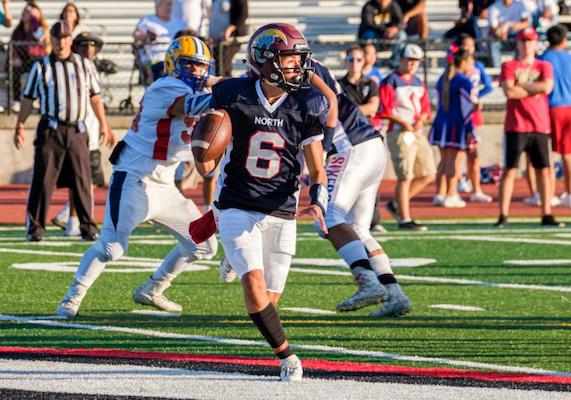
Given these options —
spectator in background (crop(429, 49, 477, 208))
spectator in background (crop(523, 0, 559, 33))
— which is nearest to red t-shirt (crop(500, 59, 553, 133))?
spectator in background (crop(429, 49, 477, 208))

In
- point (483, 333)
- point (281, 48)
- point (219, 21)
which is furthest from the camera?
point (219, 21)

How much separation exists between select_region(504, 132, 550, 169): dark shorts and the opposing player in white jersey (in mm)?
6109

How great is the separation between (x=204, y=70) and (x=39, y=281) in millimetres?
2581

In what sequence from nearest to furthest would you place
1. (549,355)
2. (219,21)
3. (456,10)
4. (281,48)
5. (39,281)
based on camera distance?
(281,48) < (549,355) < (39,281) < (219,21) < (456,10)

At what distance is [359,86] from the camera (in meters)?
13.9

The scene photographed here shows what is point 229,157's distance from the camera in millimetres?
7270

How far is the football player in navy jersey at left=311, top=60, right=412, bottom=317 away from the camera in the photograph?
925 centimetres

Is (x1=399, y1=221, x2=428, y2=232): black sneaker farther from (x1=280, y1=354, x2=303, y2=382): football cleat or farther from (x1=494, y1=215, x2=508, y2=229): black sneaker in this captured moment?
(x1=280, y1=354, x2=303, y2=382): football cleat

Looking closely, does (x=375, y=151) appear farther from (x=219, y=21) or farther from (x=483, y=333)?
(x=219, y=21)

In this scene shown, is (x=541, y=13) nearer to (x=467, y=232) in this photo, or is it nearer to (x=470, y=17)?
(x=470, y=17)

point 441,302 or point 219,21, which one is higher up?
point 219,21

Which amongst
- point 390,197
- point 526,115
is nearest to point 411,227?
Result: point 526,115

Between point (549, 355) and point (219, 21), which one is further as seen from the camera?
point (219, 21)

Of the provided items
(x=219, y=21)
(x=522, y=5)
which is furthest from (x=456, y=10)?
(x=219, y=21)
